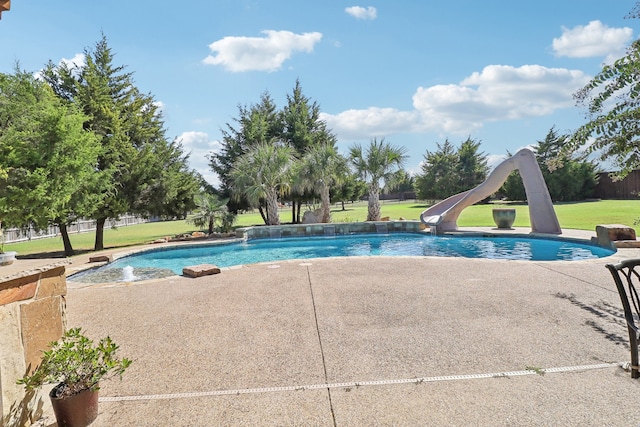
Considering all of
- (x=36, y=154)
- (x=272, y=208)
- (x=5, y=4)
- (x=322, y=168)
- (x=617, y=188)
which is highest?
(x=322, y=168)

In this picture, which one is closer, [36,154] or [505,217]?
[36,154]

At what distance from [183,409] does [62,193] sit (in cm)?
1122

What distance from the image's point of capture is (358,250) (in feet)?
43.5

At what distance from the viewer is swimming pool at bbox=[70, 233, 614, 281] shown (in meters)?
10.7

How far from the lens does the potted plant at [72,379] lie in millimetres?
Answer: 2359

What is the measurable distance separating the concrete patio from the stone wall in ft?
1.51

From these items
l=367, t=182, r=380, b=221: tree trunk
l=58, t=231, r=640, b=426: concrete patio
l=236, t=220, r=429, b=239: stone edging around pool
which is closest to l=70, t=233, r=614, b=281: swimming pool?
l=236, t=220, r=429, b=239: stone edging around pool

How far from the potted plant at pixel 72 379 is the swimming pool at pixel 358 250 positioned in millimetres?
6383

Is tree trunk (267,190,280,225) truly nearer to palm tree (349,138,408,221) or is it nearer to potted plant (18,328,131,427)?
palm tree (349,138,408,221)

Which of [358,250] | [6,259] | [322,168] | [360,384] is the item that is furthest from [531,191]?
[6,259]

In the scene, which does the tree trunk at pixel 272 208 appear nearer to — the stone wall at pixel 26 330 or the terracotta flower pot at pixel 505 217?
the terracotta flower pot at pixel 505 217

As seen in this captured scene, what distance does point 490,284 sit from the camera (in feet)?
19.3

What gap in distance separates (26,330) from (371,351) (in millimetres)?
2738

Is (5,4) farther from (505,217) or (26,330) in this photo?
(505,217)
